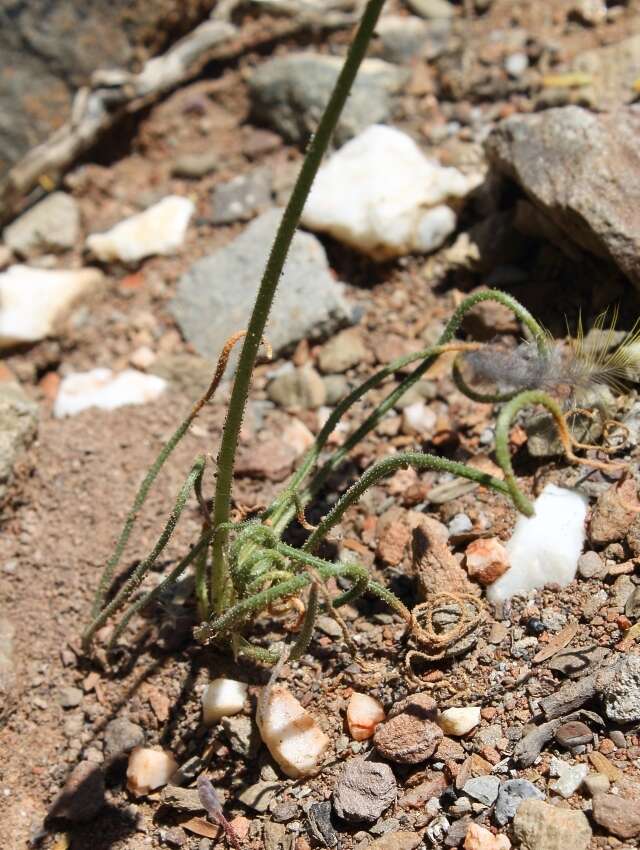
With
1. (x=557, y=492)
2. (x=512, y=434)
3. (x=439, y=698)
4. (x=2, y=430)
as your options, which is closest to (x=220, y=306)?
(x=2, y=430)

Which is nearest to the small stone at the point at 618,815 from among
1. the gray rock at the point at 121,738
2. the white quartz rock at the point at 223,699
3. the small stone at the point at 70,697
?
the white quartz rock at the point at 223,699

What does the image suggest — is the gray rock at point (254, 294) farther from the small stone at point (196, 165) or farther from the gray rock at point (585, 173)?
the gray rock at point (585, 173)

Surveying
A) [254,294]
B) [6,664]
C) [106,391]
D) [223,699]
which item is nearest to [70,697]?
[6,664]

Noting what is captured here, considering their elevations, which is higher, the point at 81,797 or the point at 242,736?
the point at 242,736

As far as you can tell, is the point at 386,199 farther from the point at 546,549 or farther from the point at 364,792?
the point at 364,792

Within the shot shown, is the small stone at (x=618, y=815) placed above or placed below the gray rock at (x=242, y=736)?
above

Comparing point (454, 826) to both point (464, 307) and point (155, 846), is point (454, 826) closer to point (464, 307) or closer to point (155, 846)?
point (155, 846)

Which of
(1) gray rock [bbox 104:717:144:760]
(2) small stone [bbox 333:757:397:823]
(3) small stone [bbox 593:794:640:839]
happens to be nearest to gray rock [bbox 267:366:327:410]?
(1) gray rock [bbox 104:717:144:760]
